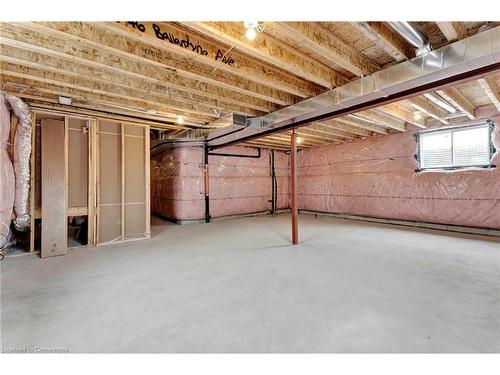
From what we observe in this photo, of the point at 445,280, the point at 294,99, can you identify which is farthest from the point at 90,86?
the point at 445,280

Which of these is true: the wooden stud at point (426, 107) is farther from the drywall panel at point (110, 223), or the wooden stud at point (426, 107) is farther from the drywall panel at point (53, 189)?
the drywall panel at point (53, 189)

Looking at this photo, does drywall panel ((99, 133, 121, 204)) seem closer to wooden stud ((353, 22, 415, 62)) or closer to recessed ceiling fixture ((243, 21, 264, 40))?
recessed ceiling fixture ((243, 21, 264, 40))

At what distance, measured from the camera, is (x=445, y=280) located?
243cm

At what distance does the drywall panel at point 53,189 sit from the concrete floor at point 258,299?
0.92 feet

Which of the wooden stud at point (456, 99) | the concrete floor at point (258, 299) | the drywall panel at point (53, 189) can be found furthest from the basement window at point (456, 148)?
the drywall panel at point (53, 189)

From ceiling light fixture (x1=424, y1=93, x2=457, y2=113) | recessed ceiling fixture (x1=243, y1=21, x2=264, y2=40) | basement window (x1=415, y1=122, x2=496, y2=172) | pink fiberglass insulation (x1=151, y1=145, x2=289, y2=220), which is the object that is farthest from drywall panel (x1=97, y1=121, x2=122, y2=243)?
basement window (x1=415, y1=122, x2=496, y2=172)

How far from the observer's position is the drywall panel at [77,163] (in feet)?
12.4

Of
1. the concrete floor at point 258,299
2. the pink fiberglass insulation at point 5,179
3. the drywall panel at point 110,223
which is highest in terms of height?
the pink fiberglass insulation at point 5,179

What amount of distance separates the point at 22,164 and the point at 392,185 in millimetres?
7338

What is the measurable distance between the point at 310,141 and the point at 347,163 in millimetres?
1260

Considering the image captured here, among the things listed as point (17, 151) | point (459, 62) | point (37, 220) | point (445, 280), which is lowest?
point (445, 280)

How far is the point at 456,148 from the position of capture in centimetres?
479

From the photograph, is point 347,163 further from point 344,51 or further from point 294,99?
point 344,51

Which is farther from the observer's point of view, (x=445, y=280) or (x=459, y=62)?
(x=445, y=280)
